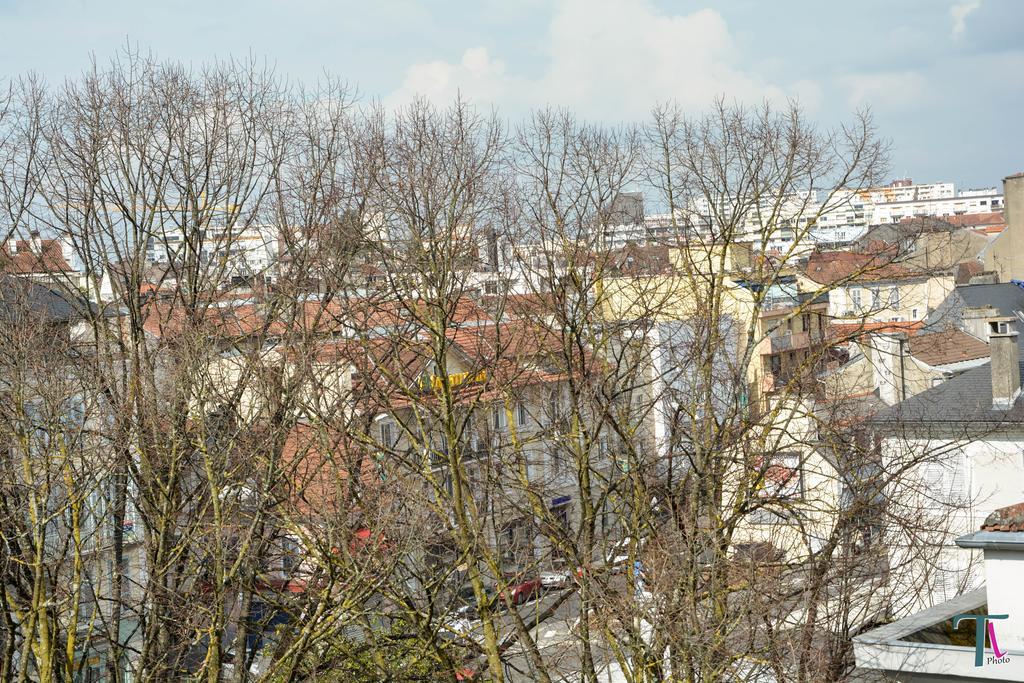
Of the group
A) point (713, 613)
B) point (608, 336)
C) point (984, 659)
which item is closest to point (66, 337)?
point (608, 336)

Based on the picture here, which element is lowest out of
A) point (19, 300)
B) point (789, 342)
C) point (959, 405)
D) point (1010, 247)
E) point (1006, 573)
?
point (1006, 573)

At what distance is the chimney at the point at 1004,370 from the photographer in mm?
23938

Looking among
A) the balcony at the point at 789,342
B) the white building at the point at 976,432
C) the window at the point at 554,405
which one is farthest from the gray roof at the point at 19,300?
the balcony at the point at 789,342

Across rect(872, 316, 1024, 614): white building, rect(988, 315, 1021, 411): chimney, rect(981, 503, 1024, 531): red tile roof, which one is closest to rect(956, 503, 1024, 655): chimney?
rect(981, 503, 1024, 531): red tile roof

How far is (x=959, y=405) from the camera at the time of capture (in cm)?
2441

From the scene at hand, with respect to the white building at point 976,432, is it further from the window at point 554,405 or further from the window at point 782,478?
the window at point 554,405

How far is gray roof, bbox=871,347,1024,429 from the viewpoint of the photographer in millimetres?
Answer: 22844

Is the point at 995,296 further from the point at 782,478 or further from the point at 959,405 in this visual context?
the point at 782,478

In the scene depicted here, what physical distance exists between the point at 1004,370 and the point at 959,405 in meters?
1.10

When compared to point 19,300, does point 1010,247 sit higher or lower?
higher

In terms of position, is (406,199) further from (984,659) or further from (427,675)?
(984,659)

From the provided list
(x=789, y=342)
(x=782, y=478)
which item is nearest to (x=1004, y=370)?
(x=782, y=478)

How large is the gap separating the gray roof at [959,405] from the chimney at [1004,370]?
0.64 ft

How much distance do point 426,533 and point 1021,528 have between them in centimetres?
682
